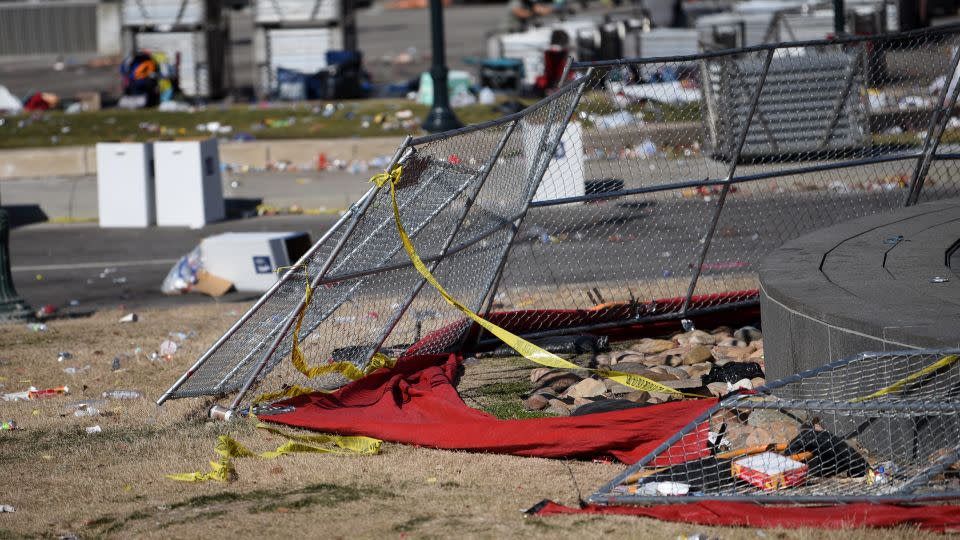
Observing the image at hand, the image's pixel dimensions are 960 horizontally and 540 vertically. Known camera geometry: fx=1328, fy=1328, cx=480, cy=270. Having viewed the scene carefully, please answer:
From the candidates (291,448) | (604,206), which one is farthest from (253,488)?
(604,206)

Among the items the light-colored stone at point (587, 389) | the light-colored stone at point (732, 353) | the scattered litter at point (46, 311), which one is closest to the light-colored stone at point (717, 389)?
the light-colored stone at point (587, 389)

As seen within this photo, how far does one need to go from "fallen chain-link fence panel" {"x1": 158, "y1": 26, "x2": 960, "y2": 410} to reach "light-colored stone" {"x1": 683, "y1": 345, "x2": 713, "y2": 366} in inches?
25.1

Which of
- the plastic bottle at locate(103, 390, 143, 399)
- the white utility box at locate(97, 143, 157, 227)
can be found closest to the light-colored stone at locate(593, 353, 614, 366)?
the plastic bottle at locate(103, 390, 143, 399)

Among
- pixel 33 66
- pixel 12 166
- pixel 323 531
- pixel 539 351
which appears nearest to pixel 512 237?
pixel 539 351

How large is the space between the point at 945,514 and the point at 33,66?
34699mm

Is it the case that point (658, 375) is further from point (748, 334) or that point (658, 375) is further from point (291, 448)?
point (291, 448)

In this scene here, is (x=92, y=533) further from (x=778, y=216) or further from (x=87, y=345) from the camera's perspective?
(x=778, y=216)

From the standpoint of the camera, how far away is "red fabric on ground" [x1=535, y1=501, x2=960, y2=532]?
4.92m

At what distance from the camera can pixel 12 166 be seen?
1811 cm

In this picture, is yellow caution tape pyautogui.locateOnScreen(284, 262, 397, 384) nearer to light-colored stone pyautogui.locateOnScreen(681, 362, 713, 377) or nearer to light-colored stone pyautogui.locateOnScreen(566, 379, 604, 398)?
light-colored stone pyautogui.locateOnScreen(566, 379, 604, 398)

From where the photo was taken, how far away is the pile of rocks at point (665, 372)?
720 cm

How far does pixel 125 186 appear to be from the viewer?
15.5m

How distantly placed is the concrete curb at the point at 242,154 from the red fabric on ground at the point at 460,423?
1090cm

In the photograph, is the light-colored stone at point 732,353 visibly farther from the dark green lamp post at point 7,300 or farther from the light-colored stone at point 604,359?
the dark green lamp post at point 7,300
